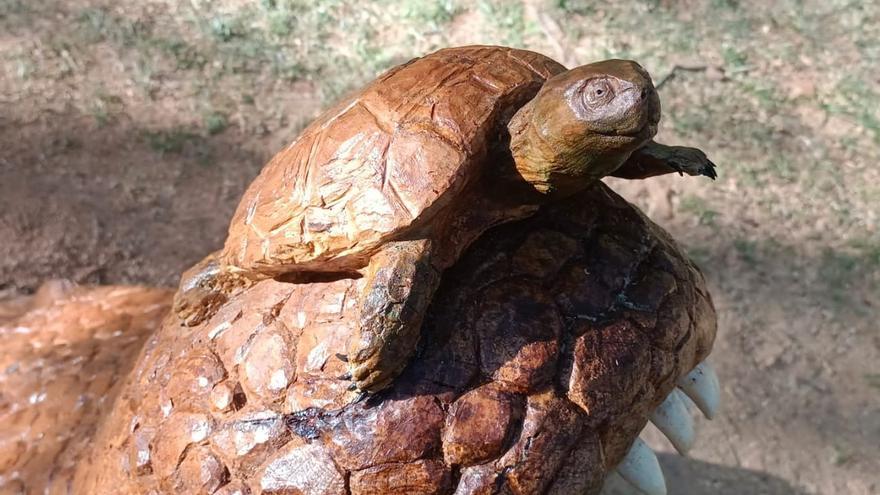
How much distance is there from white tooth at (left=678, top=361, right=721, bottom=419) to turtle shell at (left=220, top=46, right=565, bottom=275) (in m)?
0.77

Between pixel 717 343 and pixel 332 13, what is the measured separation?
2.68m

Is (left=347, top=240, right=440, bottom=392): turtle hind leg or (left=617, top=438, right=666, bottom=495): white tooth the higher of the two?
(left=347, top=240, right=440, bottom=392): turtle hind leg

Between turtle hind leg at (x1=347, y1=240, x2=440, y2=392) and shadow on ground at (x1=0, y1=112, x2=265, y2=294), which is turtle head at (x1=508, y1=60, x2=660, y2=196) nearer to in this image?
turtle hind leg at (x1=347, y1=240, x2=440, y2=392)

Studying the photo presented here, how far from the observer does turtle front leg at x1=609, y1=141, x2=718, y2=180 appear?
138 cm

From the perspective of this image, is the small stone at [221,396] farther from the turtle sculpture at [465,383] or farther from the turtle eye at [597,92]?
the turtle eye at [597,92]

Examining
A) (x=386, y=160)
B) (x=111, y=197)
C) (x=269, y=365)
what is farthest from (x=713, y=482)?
(x=111, y=197)

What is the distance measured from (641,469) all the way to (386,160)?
2.75ft

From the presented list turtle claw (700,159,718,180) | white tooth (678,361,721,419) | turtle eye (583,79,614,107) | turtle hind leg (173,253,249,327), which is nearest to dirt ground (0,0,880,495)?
white tooth (678,361,721,419)

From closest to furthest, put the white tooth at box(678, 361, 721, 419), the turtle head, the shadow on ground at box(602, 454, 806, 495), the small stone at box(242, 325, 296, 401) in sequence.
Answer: the turtle head → the small stone at box(242, 325, 296, 401) → the white tooth at box(678, 361, 721, 419) → the shadow on ground at box(602, 454, 806, 495)

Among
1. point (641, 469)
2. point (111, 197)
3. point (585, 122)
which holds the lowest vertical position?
point (641, 469)

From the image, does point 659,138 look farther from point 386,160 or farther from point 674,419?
point 386,160

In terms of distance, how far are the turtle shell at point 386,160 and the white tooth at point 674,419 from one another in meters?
0.73

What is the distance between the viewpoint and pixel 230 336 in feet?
4.75

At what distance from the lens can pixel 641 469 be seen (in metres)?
1.53
